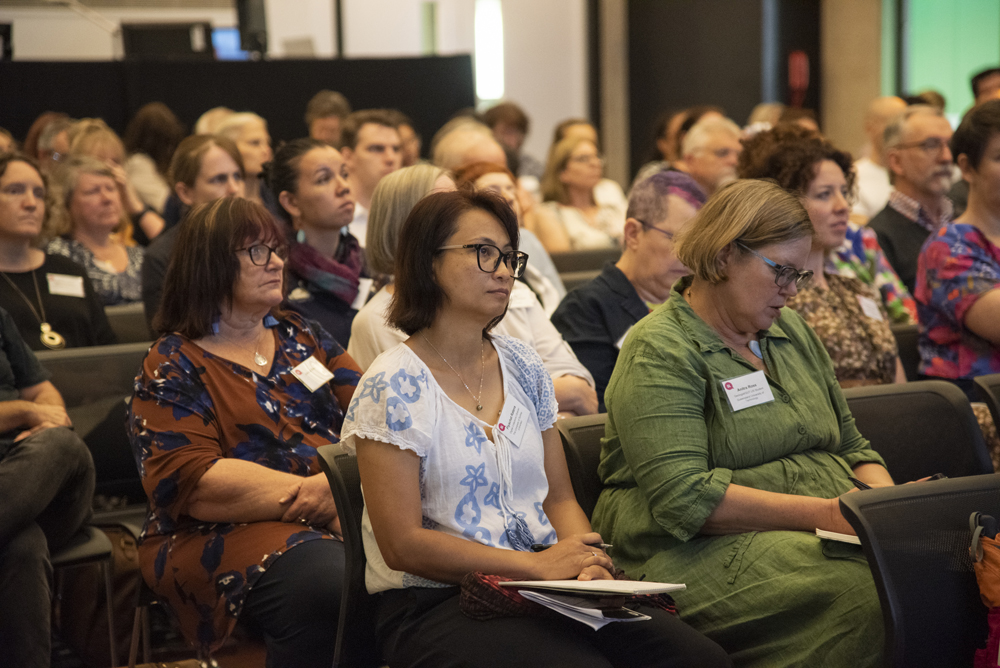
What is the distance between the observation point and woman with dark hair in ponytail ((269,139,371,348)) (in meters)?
3.36

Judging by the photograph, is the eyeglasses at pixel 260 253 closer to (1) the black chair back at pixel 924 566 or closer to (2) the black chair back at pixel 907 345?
(1) the black chair back at pixel 924 566

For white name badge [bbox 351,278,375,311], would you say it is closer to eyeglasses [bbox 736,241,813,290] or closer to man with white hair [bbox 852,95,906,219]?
eyeglasses [bbox 736,241,813,290]

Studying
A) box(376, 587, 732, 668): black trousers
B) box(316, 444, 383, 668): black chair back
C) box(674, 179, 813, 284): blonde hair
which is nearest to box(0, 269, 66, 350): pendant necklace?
box(316, 444, 383, 668): black chair back

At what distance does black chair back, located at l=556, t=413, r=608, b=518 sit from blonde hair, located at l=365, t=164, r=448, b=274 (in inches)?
34.8

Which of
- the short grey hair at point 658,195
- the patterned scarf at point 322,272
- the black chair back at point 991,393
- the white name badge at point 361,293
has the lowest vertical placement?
the black chair back at point 991,393

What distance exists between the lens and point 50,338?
3.75 meters

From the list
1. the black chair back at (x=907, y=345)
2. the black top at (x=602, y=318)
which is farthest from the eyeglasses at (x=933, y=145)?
the black top at (x=602, y=318)

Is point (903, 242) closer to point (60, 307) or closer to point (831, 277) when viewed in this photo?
point (831, 277)

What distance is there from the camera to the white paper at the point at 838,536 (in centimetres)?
194

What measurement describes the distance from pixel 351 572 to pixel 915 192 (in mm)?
3562

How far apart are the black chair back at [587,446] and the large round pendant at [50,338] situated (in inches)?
92.0

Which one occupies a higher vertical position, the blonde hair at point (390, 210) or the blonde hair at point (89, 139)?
the blonde hair at point (89, 139)

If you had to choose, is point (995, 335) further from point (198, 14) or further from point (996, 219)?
point (198, 14)

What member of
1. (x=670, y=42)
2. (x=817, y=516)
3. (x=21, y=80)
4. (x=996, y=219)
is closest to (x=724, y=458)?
(x=817, y=516)
